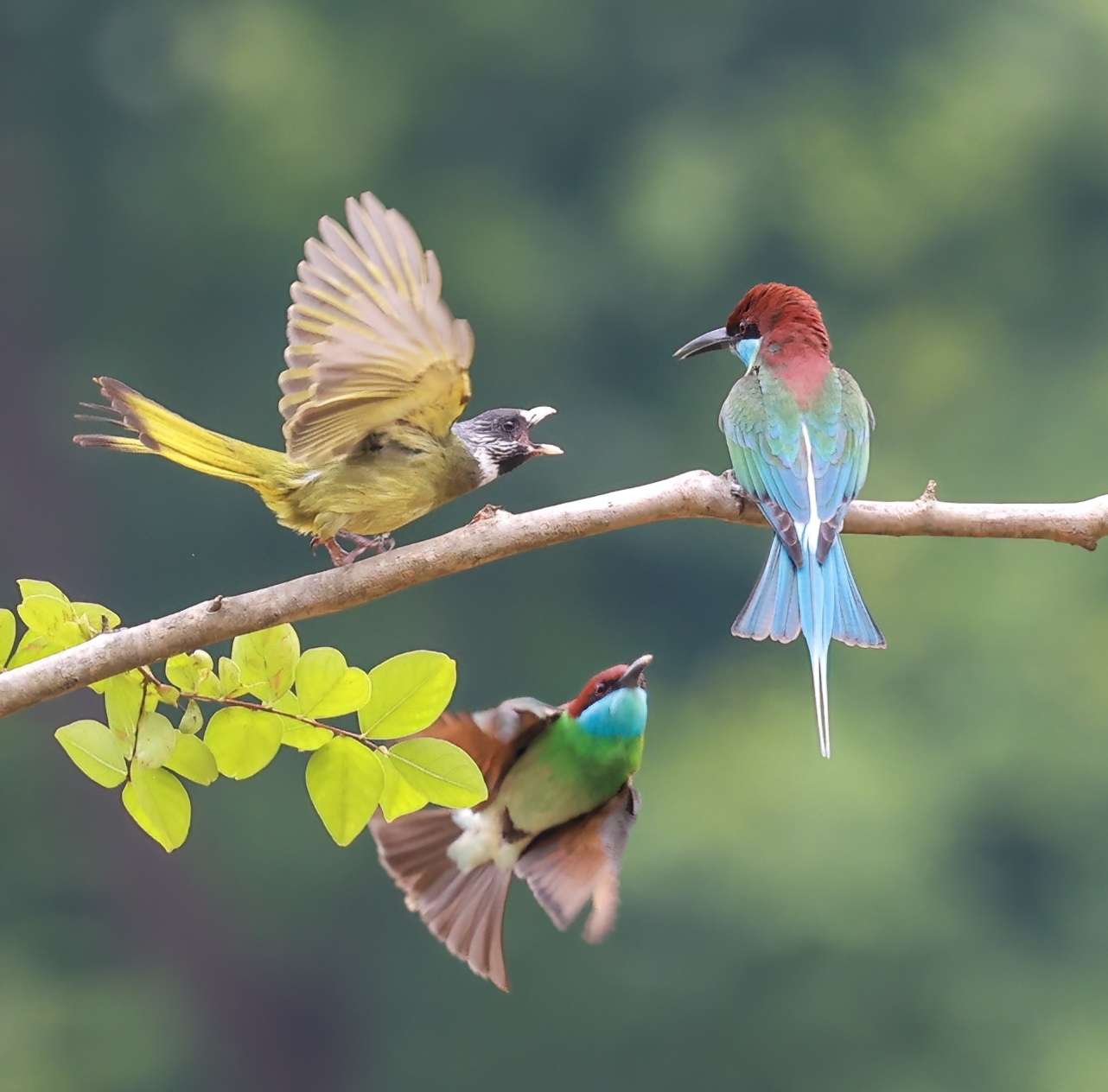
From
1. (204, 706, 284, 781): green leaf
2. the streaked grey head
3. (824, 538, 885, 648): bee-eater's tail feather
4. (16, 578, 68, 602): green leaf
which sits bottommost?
(204, 706, 284, 781): green leaf

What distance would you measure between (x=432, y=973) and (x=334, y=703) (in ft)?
28.4

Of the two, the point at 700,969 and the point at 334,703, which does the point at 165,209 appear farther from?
the point at 334,703

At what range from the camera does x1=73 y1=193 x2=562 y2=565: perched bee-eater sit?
2.08m

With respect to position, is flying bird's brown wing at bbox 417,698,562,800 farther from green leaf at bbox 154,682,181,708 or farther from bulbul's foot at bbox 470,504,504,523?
green leaf at bbox 154,682,181,708

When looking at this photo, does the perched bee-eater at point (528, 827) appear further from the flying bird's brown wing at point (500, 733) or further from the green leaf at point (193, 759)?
the green leaf at point (193, 759)

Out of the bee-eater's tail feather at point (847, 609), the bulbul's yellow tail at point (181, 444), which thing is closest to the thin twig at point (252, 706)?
the bulbul's yellow tail at point (181, 444)

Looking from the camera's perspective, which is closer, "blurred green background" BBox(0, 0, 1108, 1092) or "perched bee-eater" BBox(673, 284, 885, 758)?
"perched bee-eater" BBox(673, 284, 885, 758)

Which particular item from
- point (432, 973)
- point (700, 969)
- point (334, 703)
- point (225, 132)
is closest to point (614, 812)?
point (334, 703)

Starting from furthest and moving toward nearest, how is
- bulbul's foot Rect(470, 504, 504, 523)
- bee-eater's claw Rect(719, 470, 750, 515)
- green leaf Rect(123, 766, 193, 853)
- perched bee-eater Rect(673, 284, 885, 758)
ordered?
perched bee-eater Rect(673, 284, 885, 758)
bee-eater's claw Rect(719, 470, 750, 515)
bulbul's foot Rect(470, 504, 504, 523)
green leaf Rect(123, 766, 193, 853)

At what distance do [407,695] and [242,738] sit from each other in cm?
14

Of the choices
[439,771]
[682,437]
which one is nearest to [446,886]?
[439,771]

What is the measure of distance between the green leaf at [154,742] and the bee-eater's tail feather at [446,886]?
51cm

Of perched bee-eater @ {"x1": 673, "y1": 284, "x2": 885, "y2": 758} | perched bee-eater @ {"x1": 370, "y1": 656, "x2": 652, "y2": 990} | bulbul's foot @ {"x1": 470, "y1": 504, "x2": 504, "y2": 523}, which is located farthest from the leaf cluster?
perched bee-eater @ {"x1": 673, "y1": 284, "x2": 885, "y2": 758}

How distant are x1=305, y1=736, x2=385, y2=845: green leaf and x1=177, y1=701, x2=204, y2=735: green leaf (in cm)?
10
